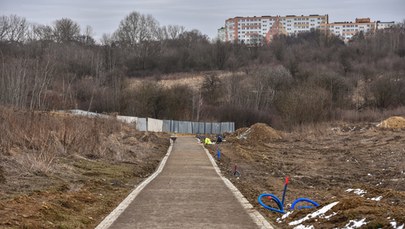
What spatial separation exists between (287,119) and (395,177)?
4406 cm

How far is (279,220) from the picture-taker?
1045cm

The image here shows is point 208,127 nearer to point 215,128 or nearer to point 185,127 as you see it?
point 215,128

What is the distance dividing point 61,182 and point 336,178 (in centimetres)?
1204

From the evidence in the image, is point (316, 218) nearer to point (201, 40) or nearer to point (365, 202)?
point (365, 202)

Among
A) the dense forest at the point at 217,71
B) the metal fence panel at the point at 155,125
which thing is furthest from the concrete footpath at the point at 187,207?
the metal fence panel at the point at 155,125

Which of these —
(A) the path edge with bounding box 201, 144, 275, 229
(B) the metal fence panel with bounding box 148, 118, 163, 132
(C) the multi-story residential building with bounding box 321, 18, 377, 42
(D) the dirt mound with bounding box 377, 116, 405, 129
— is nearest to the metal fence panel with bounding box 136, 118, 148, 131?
(B) the metal fence panel with bounding box 148, 118, 163, 132

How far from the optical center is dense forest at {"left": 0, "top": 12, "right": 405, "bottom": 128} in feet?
228

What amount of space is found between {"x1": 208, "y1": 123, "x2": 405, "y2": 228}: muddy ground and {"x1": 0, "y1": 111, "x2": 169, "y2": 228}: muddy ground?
3.61 meters

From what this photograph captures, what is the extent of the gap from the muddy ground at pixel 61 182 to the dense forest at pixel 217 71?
8.67 metres

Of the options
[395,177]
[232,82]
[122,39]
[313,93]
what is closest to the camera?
[395,177]

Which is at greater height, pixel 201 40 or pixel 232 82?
pixel 201 40

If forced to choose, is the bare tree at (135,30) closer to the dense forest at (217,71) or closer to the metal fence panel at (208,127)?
the dense forest at (217,71)

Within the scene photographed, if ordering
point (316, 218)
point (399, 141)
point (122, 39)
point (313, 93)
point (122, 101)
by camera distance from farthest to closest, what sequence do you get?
point (122, 39) < point (122, 101) < point (313, 93) < point (399, 141) < point (316, 218)

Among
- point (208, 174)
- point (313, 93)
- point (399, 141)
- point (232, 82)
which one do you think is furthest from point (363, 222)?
point (232, 82)
